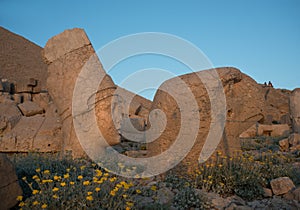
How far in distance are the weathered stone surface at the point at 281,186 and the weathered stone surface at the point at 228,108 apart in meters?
0.94

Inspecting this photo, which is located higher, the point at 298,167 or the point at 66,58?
the point at 66,58

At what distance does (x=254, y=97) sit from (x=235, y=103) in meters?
0.41

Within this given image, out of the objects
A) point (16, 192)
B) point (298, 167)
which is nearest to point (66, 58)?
point (16, 192)

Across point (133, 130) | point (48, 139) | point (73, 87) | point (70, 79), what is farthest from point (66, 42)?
point (133, 130)

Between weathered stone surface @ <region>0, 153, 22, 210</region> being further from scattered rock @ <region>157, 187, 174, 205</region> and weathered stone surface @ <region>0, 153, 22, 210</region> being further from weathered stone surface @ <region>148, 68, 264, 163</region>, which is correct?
weathered stone surface @ <region>148, 68, 264, 163</region>

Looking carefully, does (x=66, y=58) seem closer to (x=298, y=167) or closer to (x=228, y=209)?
(x=228, y=209)

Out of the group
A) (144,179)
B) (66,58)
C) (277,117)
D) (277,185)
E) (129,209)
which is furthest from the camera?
(277,117)

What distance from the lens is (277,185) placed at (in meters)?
4.50

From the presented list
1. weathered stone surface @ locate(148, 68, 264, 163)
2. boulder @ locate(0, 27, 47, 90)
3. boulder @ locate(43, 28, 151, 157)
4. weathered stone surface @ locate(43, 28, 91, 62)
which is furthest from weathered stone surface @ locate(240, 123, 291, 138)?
boulder @ locate(0, 27, 47, 90)

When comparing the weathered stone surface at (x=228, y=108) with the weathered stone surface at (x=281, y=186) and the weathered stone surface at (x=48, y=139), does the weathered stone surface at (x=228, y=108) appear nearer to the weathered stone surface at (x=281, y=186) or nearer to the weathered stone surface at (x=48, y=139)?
the weathered stone surface at (x=281, y=186)

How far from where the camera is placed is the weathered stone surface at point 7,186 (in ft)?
8.96

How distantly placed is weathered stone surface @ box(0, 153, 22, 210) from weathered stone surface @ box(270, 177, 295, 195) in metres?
3.46

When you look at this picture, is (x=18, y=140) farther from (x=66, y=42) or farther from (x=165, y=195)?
(x=165, y=195)

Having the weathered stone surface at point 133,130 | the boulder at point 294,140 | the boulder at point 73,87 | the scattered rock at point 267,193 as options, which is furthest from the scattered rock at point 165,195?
the boulder at point 294,140
